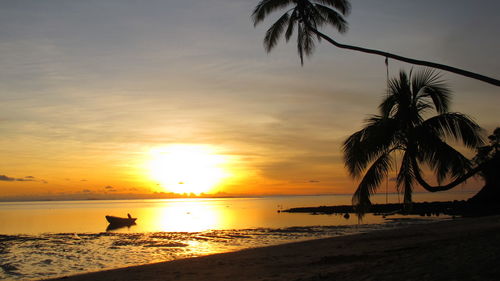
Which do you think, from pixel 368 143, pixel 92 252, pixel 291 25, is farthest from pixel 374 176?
pixel 92 252

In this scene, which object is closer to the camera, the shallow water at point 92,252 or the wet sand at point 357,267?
the wet sand at point 357,267

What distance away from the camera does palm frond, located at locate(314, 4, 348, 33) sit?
16031 mm

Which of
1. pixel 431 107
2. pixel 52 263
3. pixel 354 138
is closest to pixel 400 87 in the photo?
pixel 431 107

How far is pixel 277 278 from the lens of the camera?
10.6 m

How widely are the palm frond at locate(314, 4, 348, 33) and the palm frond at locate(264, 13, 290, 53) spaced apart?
1.42m

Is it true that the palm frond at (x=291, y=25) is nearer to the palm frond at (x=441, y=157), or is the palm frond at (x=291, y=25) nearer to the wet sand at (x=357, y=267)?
the palm frond at (x=441, y=157)

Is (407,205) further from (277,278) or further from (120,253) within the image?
(120,253)

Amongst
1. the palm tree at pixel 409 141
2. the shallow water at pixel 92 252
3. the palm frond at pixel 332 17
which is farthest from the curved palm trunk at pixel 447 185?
the shallow water at pixel 92 252

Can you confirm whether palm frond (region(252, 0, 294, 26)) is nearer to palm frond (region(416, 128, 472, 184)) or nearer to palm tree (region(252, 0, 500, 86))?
palm tree (region(252, 0, 500, 86))

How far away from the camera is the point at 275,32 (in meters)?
16.1

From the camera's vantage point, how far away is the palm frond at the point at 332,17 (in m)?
16.0

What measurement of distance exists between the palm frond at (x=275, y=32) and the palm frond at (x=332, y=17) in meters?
1.42

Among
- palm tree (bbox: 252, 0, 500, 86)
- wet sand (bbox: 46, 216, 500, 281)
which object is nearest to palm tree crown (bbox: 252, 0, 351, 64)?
palm tree (bbox: 252, 0, 500, 86)

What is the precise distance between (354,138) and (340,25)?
5.31m
